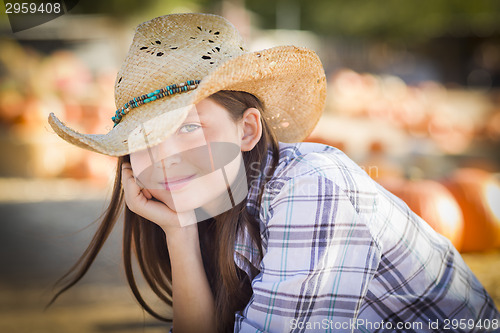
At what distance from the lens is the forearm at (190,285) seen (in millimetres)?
1560

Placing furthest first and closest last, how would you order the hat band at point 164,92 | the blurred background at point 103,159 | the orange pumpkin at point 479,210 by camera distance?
the orange pumpkin at point 479,210 → the blurred background at point 103,159 → the hat band at point 164,92

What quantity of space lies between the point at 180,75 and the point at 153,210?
460 millimetres

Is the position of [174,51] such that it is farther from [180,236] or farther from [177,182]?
[180,236]

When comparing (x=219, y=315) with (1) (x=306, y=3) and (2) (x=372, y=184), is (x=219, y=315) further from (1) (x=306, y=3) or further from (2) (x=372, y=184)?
(1) (x=306, y=3)

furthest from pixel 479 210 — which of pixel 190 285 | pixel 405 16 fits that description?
pixel 405 16

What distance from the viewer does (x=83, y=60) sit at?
11.1 meters

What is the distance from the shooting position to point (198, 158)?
55.0 inches

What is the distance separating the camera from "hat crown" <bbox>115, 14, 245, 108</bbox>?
1.41 m

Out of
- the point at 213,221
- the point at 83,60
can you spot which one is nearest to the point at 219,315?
the point at 213,221

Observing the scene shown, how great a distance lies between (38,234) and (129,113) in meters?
2.32

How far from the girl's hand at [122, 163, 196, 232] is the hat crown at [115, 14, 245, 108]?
0.29m

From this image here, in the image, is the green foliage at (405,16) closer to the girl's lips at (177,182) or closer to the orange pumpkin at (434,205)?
the orange pumpkin at (434,205)

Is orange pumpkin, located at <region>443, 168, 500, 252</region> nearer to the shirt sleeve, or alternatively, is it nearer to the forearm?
the shirt sleeve

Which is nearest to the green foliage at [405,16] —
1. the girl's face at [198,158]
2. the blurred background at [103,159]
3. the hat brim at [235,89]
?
the blurred background at [103,159]
